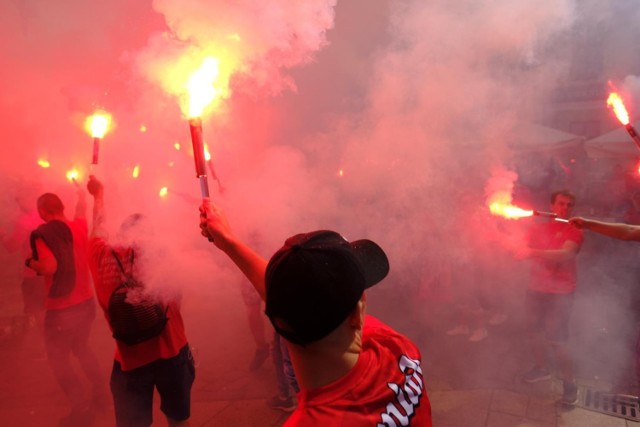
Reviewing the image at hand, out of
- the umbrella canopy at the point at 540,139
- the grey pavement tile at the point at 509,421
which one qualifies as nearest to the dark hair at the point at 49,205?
the grey pavement tile at the point at 509,421

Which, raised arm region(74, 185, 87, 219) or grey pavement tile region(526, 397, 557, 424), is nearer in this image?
grey pavement tile region(526, 397, 557, 424)

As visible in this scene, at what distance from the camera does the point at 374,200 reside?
17.5 ft

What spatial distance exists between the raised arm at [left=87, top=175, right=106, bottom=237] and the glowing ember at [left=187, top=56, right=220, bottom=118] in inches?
49.2

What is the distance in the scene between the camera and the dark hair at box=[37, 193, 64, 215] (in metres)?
3.76

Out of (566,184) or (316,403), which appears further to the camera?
(566,184)

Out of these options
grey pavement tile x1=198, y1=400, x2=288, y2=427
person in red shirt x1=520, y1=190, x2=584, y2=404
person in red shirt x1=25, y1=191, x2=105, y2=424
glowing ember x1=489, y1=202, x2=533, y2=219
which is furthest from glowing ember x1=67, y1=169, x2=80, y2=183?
person in red shirt x1=520, y1=190, x2=584, y2=404

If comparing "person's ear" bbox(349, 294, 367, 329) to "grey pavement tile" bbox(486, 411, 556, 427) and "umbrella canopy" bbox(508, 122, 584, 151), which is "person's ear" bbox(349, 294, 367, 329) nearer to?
"grey pavement tile" bbox(486, 411, 556, 427)

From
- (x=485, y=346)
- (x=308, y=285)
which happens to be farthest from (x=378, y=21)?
(x=308, y=285)

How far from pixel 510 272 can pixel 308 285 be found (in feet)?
21.3

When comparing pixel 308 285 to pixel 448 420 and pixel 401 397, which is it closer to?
pixel 401 397

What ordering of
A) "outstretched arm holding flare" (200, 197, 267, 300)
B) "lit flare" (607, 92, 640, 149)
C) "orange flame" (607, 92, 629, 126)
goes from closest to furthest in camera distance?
"outstretched arm holding flare" (200, 197, 267, 300)
"lit flare" (607, 92, 640, 149)
"orange flame" (607, 92, 629, 126)

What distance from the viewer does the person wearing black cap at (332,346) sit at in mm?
1099

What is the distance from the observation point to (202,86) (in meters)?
2.28

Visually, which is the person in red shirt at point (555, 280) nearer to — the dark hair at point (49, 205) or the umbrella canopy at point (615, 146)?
the dark hair at point (49, 205)
